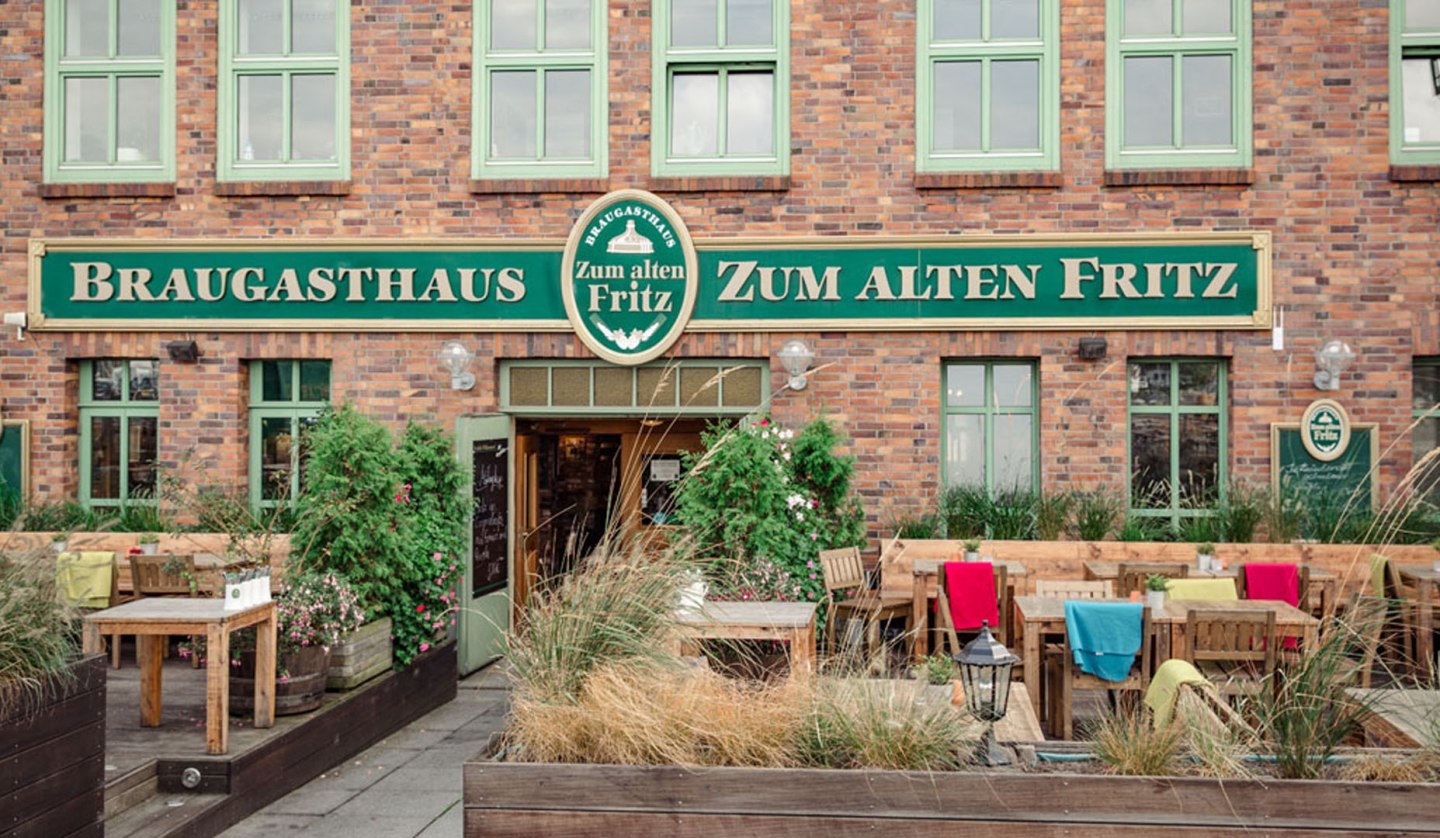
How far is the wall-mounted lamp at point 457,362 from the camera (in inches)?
411

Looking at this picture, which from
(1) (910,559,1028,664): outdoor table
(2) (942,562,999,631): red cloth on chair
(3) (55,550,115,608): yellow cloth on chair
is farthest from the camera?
(3) (55,550,115,608): yellow cloth on chair

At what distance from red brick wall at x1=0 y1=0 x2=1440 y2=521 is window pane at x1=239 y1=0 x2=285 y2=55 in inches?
10.1

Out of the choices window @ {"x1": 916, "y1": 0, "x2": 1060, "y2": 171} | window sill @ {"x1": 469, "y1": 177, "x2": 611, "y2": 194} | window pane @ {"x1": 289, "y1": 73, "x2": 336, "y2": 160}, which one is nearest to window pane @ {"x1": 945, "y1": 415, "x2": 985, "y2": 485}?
window @ {"x1": 916, "y1": 0, "x2": 1060, "y2": 171}

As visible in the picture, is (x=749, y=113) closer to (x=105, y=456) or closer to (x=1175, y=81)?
(x=1175, y=81)

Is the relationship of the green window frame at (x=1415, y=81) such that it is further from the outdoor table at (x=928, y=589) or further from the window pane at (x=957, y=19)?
the outdoor table at (x=928, y=589)

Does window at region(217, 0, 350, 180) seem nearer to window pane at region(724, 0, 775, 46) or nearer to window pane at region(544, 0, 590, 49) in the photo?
window pane at region(544, 0, 590, 49)

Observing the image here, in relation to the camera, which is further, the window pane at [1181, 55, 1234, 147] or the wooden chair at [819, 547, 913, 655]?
the window pane at [1181, 55, 1234, 147]

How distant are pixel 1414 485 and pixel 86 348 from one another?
431 inches

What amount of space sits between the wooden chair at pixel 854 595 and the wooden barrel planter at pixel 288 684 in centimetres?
347

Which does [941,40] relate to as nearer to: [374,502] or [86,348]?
[374,502]

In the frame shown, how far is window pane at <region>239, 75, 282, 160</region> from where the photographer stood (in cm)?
1081

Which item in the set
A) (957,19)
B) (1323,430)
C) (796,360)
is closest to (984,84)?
(957,19)

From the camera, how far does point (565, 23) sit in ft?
35.1

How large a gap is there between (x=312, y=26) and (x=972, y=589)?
Result: 7192 millimetres
